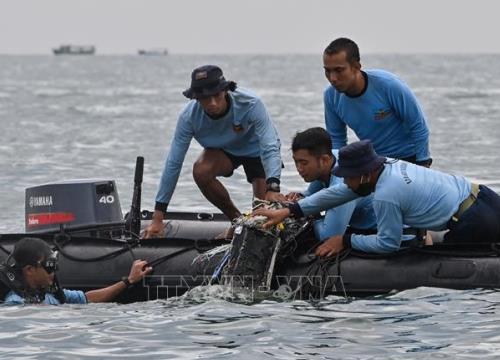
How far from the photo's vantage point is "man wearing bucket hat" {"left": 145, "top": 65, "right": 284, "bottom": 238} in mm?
11250

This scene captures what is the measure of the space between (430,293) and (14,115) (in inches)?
1508

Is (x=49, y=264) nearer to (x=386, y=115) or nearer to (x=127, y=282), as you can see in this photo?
(x=127, y=282)

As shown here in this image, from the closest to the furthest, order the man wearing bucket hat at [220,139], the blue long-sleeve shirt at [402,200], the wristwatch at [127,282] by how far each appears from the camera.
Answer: the blue long-sleeve shirt at [402,200] < the wristwatch at [127,282] < the man wearing bucket hat at [220,139]

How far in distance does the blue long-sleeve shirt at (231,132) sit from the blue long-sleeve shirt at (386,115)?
0.62m

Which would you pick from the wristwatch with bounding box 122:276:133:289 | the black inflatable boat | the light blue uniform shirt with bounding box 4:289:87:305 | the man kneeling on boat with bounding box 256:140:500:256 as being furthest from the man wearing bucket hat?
the light blue uniform shirt with bounding box 4:289:87:305

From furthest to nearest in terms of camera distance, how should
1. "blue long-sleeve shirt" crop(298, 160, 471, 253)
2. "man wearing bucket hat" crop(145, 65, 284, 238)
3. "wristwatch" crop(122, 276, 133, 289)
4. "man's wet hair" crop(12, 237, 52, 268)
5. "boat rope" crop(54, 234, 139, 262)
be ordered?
"man wearing bucket hat" crop(145, 65, 284, 238), "boat rope" crop(54, 234, 139, 262), "wristwatch" crop(122, 276, 133, 289), "blue long-sleeve shirt" crop(298, 160, 471, 253), "man's wet hair" crop(12, 237, 52, 268)

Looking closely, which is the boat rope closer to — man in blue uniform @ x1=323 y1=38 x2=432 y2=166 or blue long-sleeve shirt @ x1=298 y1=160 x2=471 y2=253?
blue long-sleeve shirt @ x1=298 y1=160 x2=471 y2=253

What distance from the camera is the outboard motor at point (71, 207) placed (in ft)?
38.1

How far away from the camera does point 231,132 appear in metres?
11.8

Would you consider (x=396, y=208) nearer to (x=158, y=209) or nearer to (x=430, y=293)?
(x=430, y=293)

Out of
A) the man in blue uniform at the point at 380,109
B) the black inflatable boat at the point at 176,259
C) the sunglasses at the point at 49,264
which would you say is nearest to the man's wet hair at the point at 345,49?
the man in blue uniform at the point at 380,109

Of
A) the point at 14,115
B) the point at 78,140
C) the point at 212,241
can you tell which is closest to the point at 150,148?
the point at 78,140

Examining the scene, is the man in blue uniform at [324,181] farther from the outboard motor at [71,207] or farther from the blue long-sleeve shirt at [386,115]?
the outboard motor at [71,207]

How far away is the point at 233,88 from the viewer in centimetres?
1145
